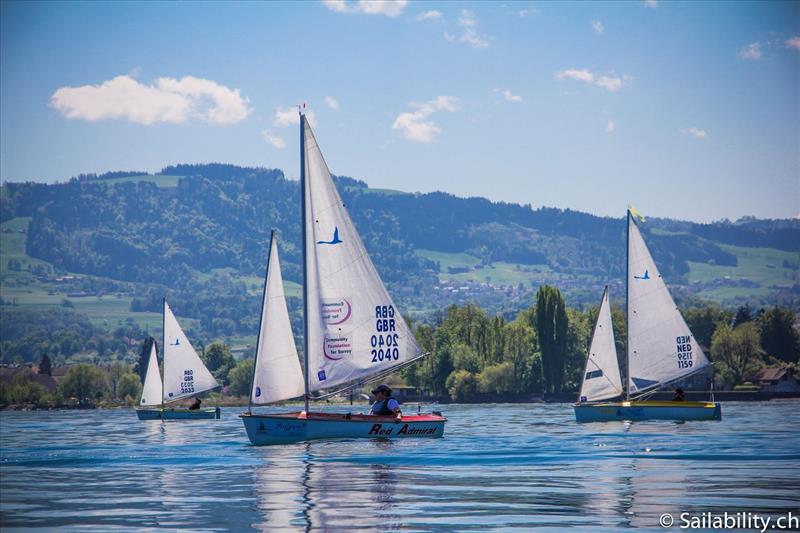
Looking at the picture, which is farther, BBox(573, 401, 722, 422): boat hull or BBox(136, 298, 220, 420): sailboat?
BBox(136, 298, 220, 420): sailboat

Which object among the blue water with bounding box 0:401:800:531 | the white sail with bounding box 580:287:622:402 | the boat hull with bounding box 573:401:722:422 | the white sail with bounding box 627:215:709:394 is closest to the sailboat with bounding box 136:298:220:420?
the white sail with bounding box 580:287:622:402

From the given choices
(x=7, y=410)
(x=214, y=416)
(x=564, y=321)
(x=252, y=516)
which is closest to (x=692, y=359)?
(x=214, y=416)

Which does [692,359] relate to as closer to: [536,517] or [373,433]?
[373,433]

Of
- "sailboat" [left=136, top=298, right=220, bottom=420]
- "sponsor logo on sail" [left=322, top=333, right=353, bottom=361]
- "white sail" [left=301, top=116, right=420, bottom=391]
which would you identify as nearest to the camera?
"white sail" [left=301, top=116, right=420, bottom=391]

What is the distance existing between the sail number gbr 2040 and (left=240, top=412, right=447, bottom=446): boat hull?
2774mm

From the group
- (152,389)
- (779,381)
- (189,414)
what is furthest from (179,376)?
(779,381)

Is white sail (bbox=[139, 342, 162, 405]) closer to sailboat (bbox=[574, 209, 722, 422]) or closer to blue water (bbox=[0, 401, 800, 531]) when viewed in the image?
sailboat (bbox=[574, 209, 722, 422])

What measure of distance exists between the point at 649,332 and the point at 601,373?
533cm

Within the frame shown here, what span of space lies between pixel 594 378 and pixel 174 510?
5463cm

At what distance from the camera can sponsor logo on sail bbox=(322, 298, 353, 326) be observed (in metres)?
51.3

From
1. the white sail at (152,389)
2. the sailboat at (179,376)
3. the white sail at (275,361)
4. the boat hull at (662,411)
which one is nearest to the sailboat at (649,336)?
the boat hull at (662,411)

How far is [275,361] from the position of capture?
52.3 meters

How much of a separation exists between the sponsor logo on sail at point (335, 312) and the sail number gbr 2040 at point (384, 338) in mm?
1458

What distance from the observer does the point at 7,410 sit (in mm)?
196875
